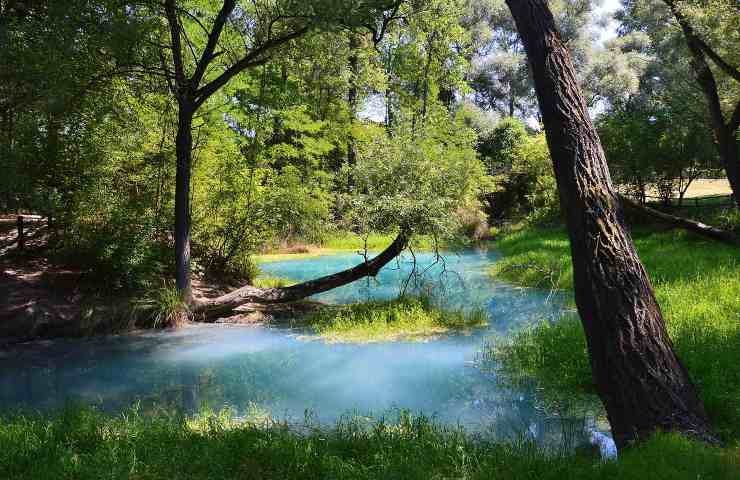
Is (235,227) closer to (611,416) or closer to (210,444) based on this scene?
(210,444)

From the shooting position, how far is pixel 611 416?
4.07 m

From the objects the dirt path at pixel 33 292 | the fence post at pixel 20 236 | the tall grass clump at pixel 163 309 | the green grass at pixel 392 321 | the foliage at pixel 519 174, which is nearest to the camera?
the green grass at pixel 392 321

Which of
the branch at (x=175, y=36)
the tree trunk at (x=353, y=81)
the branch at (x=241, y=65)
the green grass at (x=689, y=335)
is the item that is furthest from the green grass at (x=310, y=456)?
the tree trunk at (x=353, y=81)

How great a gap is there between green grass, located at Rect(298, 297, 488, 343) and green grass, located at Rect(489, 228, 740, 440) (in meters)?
1.58

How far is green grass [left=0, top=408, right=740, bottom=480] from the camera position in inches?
128

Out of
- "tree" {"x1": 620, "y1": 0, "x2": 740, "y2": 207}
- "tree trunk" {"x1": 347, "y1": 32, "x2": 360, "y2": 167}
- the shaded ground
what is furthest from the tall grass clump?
"tree" {"x1": 620, "y1": 0, "x2": 740, "y2": 207}

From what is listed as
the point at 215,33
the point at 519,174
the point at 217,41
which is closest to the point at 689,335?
the point at 215,33

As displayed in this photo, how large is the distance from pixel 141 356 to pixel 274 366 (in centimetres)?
235

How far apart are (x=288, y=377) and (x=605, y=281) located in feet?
15.2

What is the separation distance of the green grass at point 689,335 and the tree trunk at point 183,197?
6210 millimetres

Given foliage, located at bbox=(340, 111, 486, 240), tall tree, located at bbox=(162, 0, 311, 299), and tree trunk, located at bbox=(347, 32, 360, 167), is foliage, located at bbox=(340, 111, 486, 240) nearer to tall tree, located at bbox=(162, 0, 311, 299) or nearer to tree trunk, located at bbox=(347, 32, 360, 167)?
tree trunk, located at bbox=(347, 32, 360, 167)

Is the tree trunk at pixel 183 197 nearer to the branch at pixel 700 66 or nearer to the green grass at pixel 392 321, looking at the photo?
the green grass at pixel 392 321

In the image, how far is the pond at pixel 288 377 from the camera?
19.0 ft

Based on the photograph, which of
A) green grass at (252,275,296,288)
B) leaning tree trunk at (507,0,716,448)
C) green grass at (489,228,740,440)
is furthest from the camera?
green grass at (252,275,296,288)
